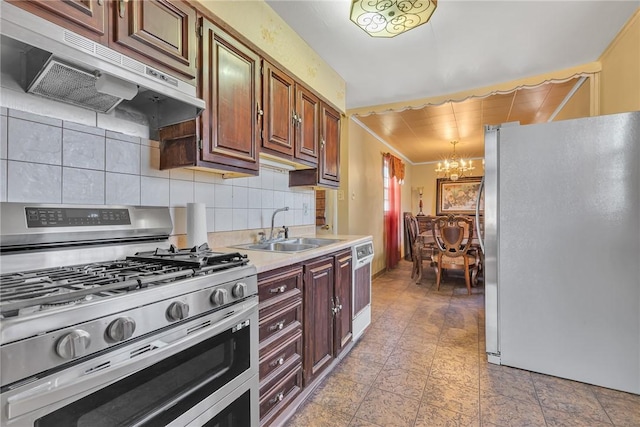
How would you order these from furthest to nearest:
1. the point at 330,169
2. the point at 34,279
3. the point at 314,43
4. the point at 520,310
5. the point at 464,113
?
the point at 464,113 < the point at 330,169 < the point at 314,43 < the point at 520,310 < the point at 34,279

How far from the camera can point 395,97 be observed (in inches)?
133

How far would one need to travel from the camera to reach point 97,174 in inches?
50.5

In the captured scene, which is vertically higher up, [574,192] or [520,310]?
[574,192]

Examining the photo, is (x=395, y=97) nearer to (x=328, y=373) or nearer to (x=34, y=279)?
(x=328, y=373)

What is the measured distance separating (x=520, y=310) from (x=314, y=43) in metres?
2.52

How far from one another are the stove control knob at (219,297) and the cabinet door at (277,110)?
105cm

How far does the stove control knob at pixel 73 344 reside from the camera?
657mm

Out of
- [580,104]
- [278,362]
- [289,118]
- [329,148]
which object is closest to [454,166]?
[580,104]

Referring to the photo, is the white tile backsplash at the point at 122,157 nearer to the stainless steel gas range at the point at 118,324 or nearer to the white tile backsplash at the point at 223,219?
the stainless steel gas range at the point at 118,324

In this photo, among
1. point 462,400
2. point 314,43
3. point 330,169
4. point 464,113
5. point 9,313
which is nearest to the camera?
point 9,313

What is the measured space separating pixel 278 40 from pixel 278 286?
1655 mm

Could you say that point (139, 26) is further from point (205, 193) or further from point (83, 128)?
point (205, 193)

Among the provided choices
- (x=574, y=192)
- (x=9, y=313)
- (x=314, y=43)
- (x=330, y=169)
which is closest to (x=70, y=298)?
(x=9, y=313)

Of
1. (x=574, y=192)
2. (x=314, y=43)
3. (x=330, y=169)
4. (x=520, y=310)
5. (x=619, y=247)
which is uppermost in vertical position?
(x=314, y=43)
